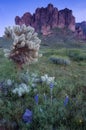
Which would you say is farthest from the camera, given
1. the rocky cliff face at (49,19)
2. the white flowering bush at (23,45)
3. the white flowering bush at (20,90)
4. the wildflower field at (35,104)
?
the rocky cliff face at (49,19)

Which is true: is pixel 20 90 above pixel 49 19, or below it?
below

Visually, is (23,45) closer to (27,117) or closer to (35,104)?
(35,104)

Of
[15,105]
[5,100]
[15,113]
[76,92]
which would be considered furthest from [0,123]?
→ [76,92]

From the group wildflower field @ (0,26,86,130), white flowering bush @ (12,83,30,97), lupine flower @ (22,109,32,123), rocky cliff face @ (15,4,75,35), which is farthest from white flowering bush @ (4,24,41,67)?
rocky cliff face @ (15,4,75,35)

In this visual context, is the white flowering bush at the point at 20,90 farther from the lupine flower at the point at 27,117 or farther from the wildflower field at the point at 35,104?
the lupine flower at the point at 27,117

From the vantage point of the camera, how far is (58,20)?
11569 cm

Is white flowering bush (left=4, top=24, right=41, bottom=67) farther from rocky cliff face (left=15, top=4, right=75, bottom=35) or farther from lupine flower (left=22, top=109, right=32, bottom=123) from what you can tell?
Result: rocky cliff face (left=15, top=4, right=75, bottom=35)

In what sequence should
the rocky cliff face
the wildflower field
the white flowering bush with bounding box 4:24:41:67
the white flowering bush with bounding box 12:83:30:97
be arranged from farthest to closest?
the rocky cliff face, the white flowering bush with bounding box 4:24:41:67, the white flowering bush with bounding box 12:83:30:97, the wildflower field

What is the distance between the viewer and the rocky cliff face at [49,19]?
113938mm

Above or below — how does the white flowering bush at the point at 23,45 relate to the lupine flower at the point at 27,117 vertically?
above

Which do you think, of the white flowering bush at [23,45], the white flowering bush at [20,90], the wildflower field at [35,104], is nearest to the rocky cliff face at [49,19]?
the white flowering bush at [23,45]

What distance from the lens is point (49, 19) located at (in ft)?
384

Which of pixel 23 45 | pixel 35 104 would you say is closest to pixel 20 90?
pixel 35 104

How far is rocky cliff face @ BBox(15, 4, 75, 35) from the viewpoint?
11394 centimetres
